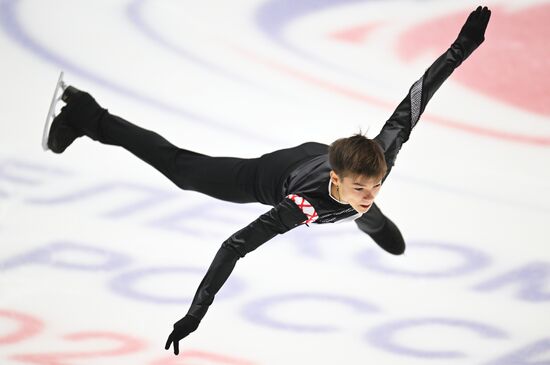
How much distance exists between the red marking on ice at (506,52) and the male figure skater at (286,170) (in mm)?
2014

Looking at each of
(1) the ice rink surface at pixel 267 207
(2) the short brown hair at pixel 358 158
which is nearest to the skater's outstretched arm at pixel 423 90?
(2) the short brown hair at pixel 358 158

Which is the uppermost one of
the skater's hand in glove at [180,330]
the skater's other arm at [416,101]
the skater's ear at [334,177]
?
the skater's other arm at [416,101]

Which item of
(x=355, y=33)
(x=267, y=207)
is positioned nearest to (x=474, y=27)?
(x=267, y=207)

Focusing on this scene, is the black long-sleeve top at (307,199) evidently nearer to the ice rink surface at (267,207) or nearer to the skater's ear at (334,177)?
the skater's ear at (334,177)

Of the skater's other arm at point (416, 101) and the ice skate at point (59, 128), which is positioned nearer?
the skater's other arm at point (416, 101)

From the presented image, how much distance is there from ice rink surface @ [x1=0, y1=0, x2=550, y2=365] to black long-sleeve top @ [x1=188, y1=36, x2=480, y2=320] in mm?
683

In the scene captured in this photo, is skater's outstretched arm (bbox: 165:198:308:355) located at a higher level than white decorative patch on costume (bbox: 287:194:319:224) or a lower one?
lower

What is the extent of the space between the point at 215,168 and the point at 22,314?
3.51 feet

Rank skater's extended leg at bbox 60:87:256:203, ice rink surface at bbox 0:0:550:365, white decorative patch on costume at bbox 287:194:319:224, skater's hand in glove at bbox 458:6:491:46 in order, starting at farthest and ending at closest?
ice rink surface at bbox 0:0:550:365 < skater's extended leg at bbox 60:87:256:203 < skater's hand in glove at bbox 458:6:491:46 < white decorative patch on costume at bbox 287:194:319:224

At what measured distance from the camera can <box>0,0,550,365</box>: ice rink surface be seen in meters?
3.96

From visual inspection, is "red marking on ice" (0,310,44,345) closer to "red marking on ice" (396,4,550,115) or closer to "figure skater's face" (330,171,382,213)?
"figure skater's face" (330,171,382,213)

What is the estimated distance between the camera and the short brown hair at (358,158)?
3.13 meters

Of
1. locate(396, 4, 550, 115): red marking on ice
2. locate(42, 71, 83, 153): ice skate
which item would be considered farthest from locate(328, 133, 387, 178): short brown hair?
locate(396, 4, 550, 115): red marking on ice

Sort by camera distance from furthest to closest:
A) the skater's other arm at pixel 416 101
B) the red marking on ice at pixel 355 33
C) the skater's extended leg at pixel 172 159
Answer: the red marking on ice at pixel 355 33, the skater's extended leg at pixel 172 159, the skater's other arm at pixel 416 101
